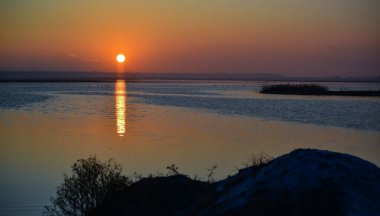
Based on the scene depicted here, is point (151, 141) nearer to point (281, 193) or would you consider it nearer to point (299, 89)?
point (281, 193)

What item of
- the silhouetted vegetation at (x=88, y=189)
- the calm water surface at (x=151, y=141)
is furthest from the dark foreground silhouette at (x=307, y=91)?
the silhouetted vegetation at (x=88, y=189)

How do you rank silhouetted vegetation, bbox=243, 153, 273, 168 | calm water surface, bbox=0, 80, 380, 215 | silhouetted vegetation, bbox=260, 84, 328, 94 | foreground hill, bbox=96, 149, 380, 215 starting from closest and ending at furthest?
foreground hill, bbox=96, 149, 380, 215, silhouetted vegetation, bbox=243, 153, 273, 168, calm water surface, bbox=0, 80, 380, 215, silhouetted vegetation, bbox=260, 84, 328, 94

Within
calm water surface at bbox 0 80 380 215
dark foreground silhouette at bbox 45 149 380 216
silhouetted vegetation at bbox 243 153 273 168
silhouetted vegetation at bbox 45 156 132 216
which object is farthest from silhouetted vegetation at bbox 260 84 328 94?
dark foreground silhouette at bbox 45 149 380 216

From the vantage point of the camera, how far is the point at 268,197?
6.75m

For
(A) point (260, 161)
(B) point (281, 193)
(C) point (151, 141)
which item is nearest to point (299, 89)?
(C) point (151, 141)

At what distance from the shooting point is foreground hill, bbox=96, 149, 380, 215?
6.26 m

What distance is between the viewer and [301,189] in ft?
21.6

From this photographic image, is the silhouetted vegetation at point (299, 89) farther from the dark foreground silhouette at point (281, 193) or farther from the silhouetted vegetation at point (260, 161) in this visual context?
the dark foreground silhouette at point (281, 193)

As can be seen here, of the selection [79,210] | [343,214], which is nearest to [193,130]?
[79,210]

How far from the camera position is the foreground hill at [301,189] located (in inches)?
247

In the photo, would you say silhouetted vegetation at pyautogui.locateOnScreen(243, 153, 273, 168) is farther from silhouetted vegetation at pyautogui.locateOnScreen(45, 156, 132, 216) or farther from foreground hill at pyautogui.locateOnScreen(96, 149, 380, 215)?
silhouetted vegetation at pyautogui.locateOnScreen(45, 156, 132, 216)

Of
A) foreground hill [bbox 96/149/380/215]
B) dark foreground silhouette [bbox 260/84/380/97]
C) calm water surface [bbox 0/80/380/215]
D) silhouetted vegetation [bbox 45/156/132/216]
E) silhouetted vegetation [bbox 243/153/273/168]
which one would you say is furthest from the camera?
dark foreground silhouette [bbox 260/84/380/97]

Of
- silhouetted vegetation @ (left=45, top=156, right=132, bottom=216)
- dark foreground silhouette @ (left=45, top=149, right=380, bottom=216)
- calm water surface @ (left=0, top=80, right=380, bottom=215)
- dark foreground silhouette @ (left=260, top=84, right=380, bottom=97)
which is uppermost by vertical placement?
dark foreground silhouette @ (left=45, top=149, right=380, bottom=216)

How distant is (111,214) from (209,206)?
7.79ft
